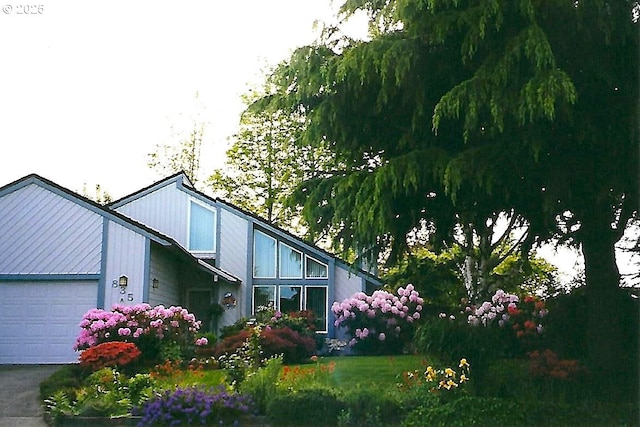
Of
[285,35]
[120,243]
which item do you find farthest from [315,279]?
[285,35]

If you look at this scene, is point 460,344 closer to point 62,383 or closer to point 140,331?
point 62,383

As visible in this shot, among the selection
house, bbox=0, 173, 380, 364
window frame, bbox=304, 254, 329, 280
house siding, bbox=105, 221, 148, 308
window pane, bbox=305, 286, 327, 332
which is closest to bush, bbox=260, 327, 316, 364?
house siding, bbox=105, 221, 148, 308

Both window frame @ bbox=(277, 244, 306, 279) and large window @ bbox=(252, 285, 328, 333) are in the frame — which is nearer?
large window @ bbox=(252, 285, 328, 333)

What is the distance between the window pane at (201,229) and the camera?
2341 centimetres

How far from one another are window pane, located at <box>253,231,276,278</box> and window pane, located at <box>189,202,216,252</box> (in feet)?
4.74

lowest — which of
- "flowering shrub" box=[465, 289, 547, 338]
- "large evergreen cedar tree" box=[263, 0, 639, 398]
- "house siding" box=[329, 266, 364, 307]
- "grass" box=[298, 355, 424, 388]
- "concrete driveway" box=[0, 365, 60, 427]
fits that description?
"concrete driveway" box=[0, 365, 60, 427]

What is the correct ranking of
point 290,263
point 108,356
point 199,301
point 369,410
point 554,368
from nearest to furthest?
point 369,410 → point 554,368 → point 108,356 → point 290,263 → point 199,301

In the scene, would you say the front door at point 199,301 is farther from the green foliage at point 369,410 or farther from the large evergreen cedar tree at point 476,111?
the green foliage at point 369,410

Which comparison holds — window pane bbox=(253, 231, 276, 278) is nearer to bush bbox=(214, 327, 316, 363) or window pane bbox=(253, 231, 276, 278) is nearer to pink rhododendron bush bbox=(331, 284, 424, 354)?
pink rhododendron bush bbox=(331, 284, 424, 354)

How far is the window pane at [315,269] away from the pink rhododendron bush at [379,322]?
328 cm

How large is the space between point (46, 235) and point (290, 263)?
7455mm

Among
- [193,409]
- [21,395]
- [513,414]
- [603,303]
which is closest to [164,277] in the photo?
[21,395]

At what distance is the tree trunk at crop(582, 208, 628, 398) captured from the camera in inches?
431

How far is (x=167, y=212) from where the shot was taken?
2359 cm
